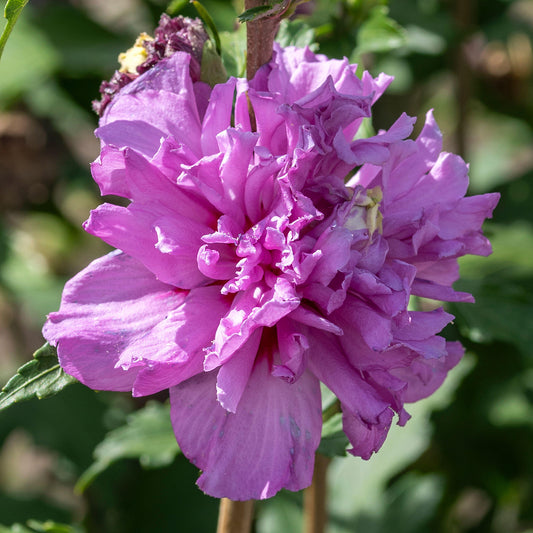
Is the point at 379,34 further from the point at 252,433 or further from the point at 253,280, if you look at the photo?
the point at 252,433

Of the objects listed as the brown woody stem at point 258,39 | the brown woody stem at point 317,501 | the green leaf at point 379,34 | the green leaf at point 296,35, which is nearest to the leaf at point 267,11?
the brown woody stem at point 258,39

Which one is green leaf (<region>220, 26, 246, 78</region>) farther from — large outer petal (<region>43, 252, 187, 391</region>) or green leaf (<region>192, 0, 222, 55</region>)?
large outer petal (<region>43, 252, 187, 391</region>)

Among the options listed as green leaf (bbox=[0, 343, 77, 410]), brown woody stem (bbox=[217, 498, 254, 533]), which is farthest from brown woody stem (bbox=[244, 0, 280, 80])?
brown woody stem (bbox=[217, 498, 254, 533])

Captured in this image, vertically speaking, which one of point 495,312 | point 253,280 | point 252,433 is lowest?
point 495,312

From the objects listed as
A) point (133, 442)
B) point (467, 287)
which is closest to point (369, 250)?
point (467, 287)

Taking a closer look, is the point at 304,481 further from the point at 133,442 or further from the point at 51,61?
the point at 51,61

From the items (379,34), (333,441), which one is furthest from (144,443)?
(379,34)
